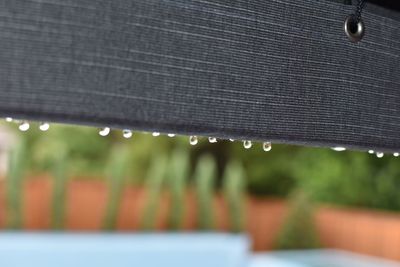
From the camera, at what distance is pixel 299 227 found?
24.4 ft

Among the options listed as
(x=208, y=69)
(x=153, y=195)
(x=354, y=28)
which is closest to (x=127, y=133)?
(x=208, y=69)

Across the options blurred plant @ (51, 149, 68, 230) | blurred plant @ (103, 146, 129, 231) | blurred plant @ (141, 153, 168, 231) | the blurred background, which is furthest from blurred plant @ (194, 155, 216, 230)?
blurred plant @ (51, 149, 68, 230)

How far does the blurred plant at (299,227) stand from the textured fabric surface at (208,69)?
6446 millimetres

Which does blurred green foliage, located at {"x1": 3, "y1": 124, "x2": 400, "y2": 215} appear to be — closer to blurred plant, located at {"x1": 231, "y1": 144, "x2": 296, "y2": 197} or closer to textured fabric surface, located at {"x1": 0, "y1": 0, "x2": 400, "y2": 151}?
blurred plant, located at {"x1": 231, "y1": 144, "x2": 296, "y2": 197}

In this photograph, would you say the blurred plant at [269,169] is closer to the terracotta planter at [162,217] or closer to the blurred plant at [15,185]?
the terracotta planter at [162,217]

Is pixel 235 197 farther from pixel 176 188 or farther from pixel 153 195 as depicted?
pixel 153 195

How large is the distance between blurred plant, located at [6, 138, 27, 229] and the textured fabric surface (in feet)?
20.4

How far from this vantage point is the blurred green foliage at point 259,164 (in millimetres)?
7621

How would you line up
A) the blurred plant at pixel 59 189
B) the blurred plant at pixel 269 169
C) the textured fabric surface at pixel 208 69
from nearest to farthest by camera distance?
the textured fabric surface at pixel 208 69 < the blurred plant at pixel 59 189 < the blurred plant at pixel 269 169

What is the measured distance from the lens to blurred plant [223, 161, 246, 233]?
8.50 metres

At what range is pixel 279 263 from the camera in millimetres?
6465

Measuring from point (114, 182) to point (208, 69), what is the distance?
7.01 metres

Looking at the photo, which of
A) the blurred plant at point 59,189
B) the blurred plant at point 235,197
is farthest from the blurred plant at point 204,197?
the blurred plant at point 59,189

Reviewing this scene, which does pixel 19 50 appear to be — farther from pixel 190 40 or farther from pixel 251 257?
pixel 251 257
